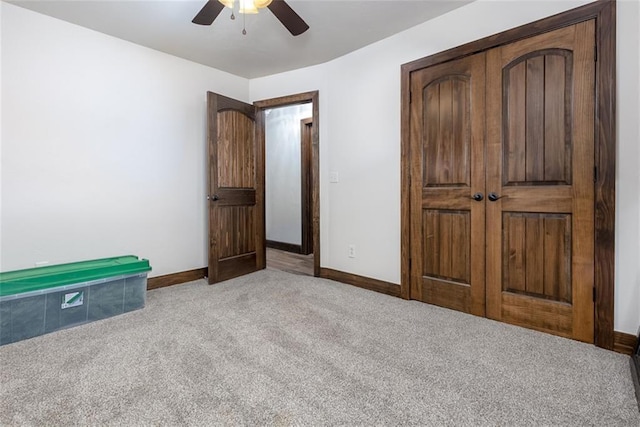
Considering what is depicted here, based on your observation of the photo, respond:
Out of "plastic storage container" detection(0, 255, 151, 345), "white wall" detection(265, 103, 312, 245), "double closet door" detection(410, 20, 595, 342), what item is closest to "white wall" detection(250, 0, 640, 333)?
"double closet door" detection(410, 20, 595, 342)

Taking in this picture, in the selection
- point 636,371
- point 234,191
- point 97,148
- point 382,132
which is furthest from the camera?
point 234,191

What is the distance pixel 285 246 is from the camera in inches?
214

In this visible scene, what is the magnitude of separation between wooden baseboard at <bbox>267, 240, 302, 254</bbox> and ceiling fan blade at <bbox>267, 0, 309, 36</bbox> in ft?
11.6

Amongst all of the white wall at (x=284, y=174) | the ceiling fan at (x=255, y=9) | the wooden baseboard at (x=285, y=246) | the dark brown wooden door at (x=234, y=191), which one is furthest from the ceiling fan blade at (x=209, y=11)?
the wooden baseboard at (x=285, y=246)

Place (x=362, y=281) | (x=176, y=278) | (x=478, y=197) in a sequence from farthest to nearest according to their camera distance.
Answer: (x=176, y=278), (x=362, y=281), (x=478, y=197)

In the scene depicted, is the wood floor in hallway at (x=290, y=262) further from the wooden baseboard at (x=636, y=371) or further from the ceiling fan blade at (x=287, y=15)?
the wooden baseboard at (x=636, y=371)

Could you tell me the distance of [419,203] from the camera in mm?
2676

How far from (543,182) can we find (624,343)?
1.04 meters

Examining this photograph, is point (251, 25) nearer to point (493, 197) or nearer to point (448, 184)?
point (448, 184)

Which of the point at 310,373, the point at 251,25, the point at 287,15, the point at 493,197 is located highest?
the point at 251,25

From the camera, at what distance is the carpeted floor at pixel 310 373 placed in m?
1.32

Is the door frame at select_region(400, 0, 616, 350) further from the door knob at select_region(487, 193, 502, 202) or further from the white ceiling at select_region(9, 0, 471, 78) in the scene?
the white ceiling at select_region(9, 0, 471, 78)

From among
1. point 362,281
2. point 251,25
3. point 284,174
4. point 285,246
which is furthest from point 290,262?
point 251,25

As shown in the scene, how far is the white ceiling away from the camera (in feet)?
7.73
